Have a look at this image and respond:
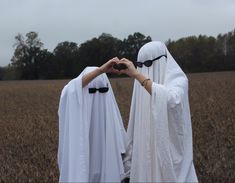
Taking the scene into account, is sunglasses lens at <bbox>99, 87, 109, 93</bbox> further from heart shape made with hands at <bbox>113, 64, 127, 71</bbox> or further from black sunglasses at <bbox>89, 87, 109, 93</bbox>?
heart shape made with hands at <bbox>113, 64, 127, 71</bbox>

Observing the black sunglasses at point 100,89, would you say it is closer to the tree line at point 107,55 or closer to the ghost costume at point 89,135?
the ghost costume at point 89,135

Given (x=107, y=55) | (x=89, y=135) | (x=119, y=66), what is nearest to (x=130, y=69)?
(x=119, y=66)

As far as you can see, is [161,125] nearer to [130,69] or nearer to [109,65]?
[130,69]

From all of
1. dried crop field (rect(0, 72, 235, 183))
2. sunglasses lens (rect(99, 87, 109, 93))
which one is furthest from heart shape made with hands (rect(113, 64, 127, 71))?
dried crop field (rect(0, 72, 235, 183))

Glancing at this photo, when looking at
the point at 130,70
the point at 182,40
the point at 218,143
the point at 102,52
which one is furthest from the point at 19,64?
the point at 130,70

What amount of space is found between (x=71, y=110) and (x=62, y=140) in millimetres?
314

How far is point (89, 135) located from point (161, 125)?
0.79 m

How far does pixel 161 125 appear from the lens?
4000 mm

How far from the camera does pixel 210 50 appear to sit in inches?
2904

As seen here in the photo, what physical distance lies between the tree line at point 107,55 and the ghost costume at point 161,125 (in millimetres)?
61170

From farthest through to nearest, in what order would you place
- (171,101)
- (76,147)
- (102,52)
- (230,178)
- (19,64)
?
(19,64), (102,52), (230,178), (76,147), (171,101)

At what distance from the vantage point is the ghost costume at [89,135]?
425cm

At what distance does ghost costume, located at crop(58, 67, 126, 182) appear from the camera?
425cm

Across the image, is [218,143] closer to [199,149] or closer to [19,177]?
[199,149]
